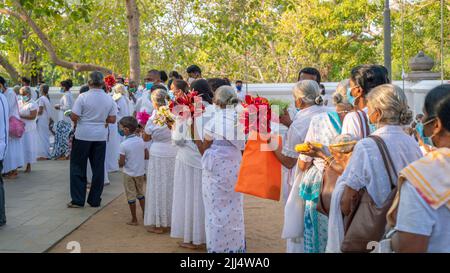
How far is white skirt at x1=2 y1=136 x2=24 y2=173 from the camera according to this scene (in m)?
12.0

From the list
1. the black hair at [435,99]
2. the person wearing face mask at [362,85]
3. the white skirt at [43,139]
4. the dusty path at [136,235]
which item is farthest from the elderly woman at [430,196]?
the white skirt at [43,139]

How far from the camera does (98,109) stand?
9.24m

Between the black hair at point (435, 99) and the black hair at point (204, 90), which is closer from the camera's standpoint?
the black hair at point (435, 99)

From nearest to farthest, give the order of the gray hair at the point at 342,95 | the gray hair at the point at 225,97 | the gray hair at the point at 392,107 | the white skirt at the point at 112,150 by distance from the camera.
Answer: the gray hair at the point at 392,107
the gray hair at the point at 342,95
the gray hair at the point at 225,97
the white skirt at the point at 112,150

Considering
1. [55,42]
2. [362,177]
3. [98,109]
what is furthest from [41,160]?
[362,177]

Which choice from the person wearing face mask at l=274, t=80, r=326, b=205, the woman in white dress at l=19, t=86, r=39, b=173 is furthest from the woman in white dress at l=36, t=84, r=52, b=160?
the person wearing face mask at l=274, t=80, r=326, b=205

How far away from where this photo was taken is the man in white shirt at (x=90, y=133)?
9.20 m

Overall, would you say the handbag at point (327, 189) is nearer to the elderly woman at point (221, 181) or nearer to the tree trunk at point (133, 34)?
the elderly woman at point (221, 181)

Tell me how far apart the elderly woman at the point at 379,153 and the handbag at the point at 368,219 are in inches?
1.0

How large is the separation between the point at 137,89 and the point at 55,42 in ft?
16.4

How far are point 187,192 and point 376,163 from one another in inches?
152

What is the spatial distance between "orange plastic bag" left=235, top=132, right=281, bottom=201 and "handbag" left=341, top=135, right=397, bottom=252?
71.8 inches

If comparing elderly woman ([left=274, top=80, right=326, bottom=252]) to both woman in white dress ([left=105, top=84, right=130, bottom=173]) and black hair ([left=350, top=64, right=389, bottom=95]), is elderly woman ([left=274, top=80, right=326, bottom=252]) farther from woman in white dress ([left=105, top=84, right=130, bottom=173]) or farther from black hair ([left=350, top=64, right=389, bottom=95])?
woman in white dress ([left=105, top=84, right=130, bottom=173])

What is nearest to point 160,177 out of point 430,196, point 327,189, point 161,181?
point 161,181
